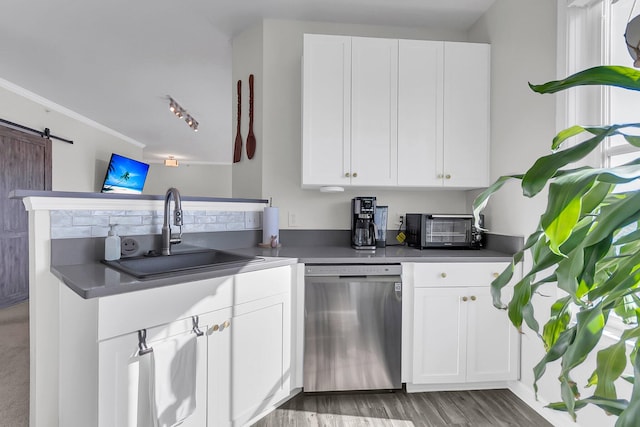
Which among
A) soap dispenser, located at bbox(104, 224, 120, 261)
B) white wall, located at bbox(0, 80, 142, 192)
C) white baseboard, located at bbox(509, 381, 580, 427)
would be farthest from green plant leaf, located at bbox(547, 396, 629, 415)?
white wall, located at bbox(0, 80, 142, 192)

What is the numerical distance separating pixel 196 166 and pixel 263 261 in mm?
7687

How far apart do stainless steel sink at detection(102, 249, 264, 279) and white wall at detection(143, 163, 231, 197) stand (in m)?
7.10

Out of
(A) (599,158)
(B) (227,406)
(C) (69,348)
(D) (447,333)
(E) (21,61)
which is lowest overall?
(B) (227,406)

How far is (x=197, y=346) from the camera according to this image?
4.61 feet

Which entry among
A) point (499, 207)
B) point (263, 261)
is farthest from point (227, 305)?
point (499, 207)

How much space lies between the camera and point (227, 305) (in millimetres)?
1562

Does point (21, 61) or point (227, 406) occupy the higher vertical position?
point (21, 61)

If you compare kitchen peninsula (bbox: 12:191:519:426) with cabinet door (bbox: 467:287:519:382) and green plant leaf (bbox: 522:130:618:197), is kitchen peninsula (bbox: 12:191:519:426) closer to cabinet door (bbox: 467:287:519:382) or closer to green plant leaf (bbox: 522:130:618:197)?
cabinet door (bbox: 467:287:519:382)

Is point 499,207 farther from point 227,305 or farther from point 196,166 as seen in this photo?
point 196,166

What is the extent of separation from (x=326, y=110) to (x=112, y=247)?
154 centimetres

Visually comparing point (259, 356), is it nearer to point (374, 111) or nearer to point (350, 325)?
point (350, 325)

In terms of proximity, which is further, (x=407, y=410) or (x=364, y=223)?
(x=364, y=223)

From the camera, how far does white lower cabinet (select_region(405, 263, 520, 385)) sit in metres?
1.99

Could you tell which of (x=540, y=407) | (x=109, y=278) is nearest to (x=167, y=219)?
(x=109, y=278)
